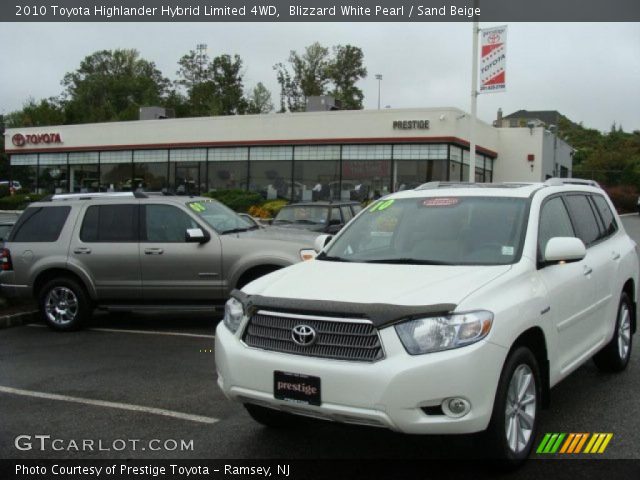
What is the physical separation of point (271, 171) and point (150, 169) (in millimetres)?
7477

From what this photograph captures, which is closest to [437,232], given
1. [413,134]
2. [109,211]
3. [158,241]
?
[158,241]

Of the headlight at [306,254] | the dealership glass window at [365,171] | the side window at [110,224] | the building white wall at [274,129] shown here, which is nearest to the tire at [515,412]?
the headlight at [306,254]

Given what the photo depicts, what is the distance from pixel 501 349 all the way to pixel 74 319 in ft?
22.8

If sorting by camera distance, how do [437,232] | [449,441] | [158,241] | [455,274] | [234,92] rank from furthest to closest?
1. [234,92]
2. [158,241]
3. [437,232]
4. [449,441]
5. [455,274]

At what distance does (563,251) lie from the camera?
4.52 metres

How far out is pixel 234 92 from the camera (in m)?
70.1

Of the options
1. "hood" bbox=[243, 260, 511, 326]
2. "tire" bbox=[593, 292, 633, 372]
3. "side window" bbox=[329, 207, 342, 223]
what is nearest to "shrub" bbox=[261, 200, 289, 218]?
"side window" bbox=[329, 207, 342, 223]

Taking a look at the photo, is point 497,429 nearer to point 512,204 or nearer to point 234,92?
point 512,204

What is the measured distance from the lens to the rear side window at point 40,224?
30.9ft

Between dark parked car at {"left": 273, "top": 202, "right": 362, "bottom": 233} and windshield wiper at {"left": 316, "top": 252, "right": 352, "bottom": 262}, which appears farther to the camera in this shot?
dark parked car at {"left": 273, "top": 202, "right": 362, "bottom": 233}

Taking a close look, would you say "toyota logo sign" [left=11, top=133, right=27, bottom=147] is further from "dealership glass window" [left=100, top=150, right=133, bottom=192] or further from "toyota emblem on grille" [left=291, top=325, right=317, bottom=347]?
"toyota emblem on grille" [left=291, top=325, right=317, bottom=347]

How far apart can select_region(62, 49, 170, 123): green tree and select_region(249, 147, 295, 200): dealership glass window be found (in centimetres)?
4451

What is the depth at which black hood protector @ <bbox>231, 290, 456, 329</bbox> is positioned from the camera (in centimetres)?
377

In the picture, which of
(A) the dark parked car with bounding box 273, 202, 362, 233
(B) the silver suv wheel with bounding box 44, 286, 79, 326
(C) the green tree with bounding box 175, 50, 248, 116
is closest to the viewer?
(B) the silver suv wheel with bounding box 44, 286, 79, 326
